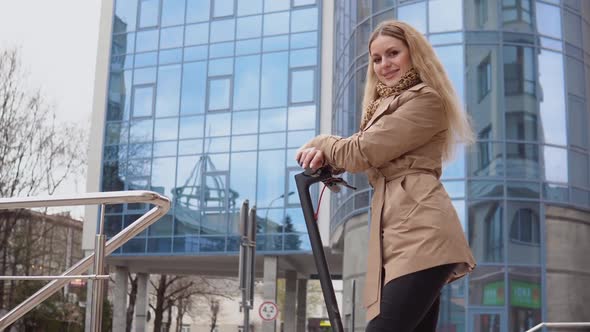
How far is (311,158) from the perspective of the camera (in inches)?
104

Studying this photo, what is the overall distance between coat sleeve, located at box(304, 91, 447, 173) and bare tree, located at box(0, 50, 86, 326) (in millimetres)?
29870

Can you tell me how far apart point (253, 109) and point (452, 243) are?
29519 mm

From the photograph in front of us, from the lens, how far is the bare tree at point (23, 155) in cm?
3092

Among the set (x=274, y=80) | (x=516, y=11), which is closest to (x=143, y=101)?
(x=274, y=80)

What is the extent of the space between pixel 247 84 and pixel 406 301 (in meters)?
29.9

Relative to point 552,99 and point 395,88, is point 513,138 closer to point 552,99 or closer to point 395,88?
point 552,99

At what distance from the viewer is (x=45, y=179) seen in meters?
32.8

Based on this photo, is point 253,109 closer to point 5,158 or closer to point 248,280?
point 5,158

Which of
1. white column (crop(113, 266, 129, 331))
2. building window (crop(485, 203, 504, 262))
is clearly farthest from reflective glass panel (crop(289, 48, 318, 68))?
white column (crop(113, 266, 129, 331))

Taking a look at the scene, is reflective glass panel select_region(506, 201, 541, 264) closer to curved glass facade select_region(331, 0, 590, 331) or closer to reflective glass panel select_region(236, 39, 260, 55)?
curved glass facade select_region(331, 0, 590, 331)

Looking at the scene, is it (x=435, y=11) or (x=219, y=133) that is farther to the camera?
(x=219, y=133)

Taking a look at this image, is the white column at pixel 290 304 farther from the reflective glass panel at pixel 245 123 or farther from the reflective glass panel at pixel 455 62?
the reflective glass panel at pixel 455 62

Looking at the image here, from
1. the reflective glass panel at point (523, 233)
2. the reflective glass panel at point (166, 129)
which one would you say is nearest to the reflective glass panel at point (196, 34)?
the reflective glass panel at point (166, 129)

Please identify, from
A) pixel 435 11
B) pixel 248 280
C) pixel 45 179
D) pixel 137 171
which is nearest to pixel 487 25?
pixel 435 11
